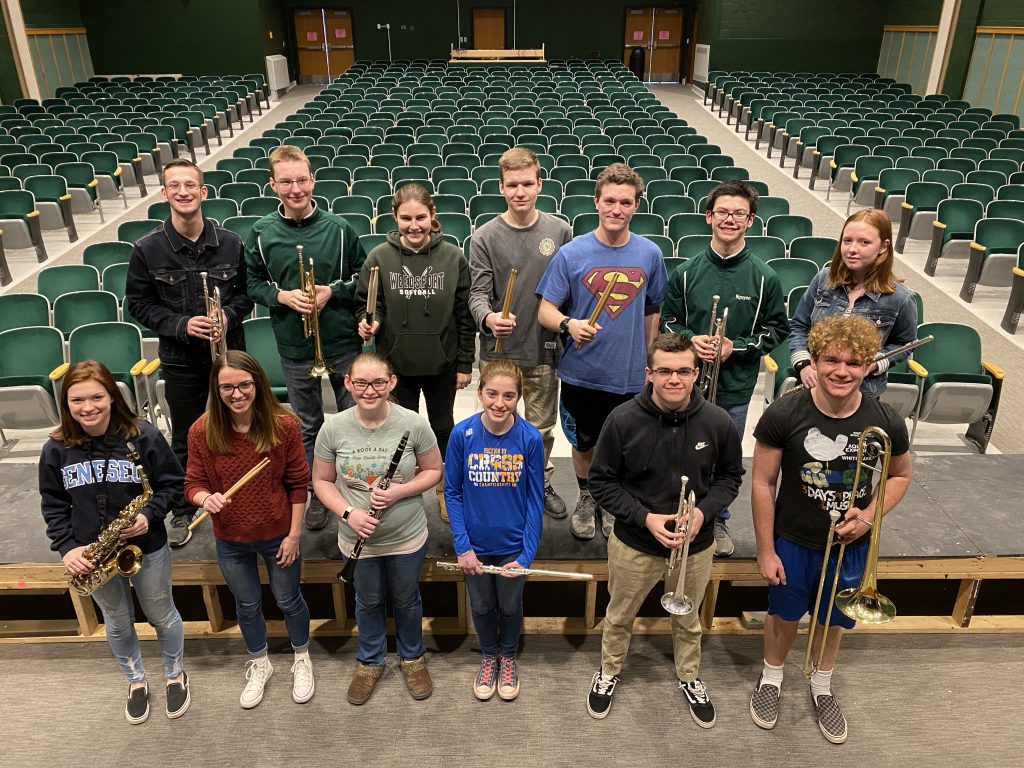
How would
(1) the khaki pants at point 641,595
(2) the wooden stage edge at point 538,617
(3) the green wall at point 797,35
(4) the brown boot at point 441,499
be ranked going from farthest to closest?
(3) the green wall at point 797,35 < (4) the brown boot at point 441,499 < (2) the wooden stage edge at point 538,617 < (1) the khaki pants at point 641,595

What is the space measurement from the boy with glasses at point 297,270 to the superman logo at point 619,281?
1.10m

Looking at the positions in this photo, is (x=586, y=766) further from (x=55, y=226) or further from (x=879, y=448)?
(x=55, y=226)

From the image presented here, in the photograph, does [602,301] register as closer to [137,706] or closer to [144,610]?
[144,610]

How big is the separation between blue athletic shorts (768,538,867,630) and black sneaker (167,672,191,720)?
2.42 m

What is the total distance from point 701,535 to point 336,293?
73.8 inches

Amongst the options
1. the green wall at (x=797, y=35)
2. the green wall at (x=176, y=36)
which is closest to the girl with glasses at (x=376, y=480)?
the green wall at (x=176, y=36)

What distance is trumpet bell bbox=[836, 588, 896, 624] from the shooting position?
2420 millimetres

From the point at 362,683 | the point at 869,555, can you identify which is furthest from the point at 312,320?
the point at 869,555

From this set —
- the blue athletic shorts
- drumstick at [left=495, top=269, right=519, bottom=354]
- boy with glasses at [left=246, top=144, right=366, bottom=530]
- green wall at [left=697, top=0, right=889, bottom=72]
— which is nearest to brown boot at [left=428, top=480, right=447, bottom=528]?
boy with glasses at [left=246, top=144, right=366, bottom=530]

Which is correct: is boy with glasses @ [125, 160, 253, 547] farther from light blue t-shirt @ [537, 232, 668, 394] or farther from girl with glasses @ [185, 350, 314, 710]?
light blue t-shirt @ [537, 232, 668, 394]

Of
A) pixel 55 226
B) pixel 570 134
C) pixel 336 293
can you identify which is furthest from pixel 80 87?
pixel 336 293

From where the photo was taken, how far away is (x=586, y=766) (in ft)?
8.98

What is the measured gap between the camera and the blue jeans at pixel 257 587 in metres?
2.79

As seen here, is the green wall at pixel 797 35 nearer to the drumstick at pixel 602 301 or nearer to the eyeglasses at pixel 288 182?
the drumstick at pixel 602 301
